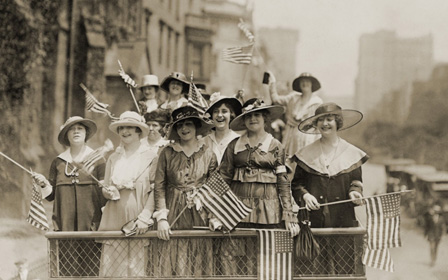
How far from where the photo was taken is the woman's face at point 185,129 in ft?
17.7

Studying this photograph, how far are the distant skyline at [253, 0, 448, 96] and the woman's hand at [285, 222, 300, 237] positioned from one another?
1601 cm

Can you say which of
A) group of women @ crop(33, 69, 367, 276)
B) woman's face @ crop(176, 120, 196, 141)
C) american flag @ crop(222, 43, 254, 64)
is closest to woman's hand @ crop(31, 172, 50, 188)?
group of women @ crop(33, 69, 367, 276)

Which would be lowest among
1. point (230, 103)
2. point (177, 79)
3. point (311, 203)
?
point (311, 203)

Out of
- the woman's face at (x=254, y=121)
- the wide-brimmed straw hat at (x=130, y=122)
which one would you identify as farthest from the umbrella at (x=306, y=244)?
the wide-brimmed straw hat at (x=130, y=122)

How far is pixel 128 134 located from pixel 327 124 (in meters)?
2.02

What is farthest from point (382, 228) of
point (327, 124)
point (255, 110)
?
point (255, 110)

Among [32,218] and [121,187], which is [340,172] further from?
[32,218]

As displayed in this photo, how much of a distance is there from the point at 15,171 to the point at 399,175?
13214mm

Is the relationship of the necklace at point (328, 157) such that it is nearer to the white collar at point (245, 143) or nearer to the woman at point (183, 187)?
the white collar at point (245, 143)

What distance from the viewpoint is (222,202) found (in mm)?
5078

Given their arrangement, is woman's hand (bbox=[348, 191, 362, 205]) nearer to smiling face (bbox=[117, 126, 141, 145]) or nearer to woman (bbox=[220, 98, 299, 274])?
woman (bbox=[220, 98, 299, 274])

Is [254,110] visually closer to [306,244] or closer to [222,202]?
[222,202]

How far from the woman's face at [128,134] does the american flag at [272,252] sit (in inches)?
67.0

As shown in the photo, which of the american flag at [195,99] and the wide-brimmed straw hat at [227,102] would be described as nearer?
the american flag at [195,99]
